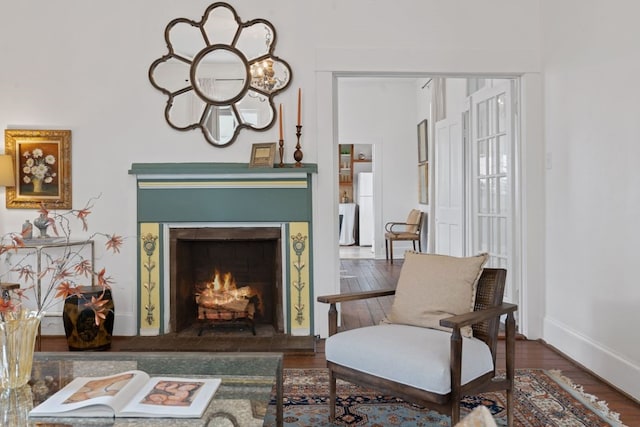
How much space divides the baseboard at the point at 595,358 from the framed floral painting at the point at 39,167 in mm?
3655

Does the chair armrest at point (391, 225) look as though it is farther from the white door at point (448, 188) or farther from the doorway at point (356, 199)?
the doorway at point (356, 199)

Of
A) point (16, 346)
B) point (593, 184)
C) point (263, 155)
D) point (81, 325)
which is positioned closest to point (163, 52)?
point (263, 155)

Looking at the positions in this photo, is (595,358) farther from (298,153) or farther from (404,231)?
(404,231)

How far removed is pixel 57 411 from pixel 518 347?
304 cm

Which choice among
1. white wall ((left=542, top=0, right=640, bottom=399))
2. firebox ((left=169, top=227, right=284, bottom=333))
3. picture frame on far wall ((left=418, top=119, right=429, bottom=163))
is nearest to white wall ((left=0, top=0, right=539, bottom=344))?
firebox ((left=169, top=227, right=284, bottom=333))

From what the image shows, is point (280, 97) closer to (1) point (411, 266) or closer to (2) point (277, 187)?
(2) point (277, 187)

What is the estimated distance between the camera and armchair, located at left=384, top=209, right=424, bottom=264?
7875 millimetres

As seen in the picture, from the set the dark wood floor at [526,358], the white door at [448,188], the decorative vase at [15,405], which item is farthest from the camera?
the white door at [448,188]

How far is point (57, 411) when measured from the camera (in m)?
1.51

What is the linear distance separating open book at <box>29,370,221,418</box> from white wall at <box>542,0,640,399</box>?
7.46ft

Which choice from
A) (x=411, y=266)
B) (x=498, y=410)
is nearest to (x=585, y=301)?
(x=498, y=410)

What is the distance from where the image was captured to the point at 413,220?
818cm

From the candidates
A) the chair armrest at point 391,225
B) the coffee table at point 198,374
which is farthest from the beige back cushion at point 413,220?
the coffee table at point 198,374

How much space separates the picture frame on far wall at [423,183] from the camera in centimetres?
785
